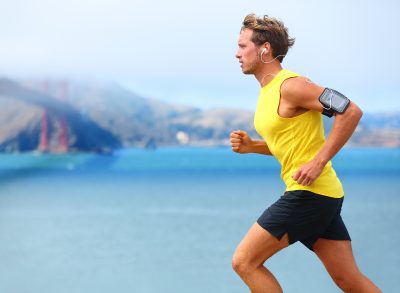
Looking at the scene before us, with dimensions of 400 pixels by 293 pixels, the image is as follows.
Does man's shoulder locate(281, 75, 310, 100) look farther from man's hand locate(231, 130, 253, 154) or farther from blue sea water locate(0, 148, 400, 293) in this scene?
blue sea water locate(0, 148, 400, 293)

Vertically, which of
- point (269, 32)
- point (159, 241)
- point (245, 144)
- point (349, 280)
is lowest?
point (159, 241)

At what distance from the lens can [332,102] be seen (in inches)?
88.3

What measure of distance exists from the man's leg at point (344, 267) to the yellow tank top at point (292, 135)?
0.51 ft

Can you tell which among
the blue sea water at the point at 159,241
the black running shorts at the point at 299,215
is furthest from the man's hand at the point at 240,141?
the blue sea water at the point at 159,241

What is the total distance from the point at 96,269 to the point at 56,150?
33.1m

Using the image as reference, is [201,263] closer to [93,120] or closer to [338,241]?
[338,241]

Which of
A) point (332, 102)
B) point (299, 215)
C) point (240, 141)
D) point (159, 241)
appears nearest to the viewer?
point (332, 102)

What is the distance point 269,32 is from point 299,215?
20.7 inches

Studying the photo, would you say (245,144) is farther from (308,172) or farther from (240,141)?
(308,172)

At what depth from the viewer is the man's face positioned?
7.86 feet

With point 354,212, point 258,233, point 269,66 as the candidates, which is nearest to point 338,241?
point 258,233

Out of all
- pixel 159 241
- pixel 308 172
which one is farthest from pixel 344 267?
pixel 159 241

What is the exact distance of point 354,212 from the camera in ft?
41.3

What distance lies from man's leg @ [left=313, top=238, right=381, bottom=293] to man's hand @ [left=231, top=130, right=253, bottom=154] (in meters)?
0.38
